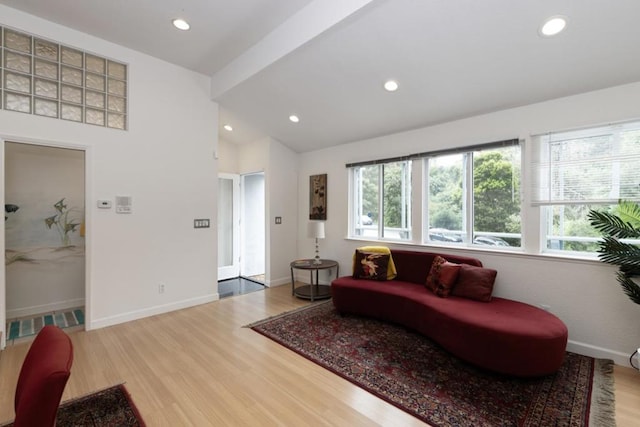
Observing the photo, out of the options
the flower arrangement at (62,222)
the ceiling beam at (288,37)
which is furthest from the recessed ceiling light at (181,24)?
the flower arrangement at (62,222)

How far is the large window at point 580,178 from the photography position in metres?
2.70

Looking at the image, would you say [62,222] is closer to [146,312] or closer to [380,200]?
[146,312]

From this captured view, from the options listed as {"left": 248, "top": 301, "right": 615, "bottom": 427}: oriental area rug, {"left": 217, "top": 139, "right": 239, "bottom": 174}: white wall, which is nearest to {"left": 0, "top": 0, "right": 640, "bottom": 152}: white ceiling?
{"left": 217, "top": 139, "right": 239, "bottom": 174}: white wall

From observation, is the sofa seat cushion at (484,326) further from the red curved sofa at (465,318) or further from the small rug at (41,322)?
the small rug at (41,322)

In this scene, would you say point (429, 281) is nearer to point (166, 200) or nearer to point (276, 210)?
point (276, 210)

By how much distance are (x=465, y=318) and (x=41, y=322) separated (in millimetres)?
4895

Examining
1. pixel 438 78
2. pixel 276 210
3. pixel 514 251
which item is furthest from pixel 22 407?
pixel 276 210

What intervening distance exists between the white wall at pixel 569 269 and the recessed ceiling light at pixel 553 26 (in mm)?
901

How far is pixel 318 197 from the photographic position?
5.36 m

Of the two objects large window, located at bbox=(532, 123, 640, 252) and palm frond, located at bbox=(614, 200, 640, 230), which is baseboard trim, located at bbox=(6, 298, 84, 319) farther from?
palm frond, located at bbox=(614, 200, 640, 230)

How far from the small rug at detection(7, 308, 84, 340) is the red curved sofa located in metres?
3.33

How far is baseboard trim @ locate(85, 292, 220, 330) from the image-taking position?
3432mm

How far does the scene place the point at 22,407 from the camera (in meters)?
0.93

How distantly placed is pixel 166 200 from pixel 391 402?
3.53 m
